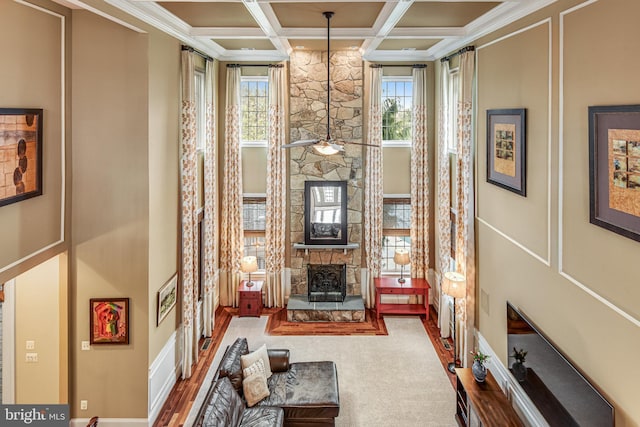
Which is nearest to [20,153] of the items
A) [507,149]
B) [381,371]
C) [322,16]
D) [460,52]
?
[322,16]

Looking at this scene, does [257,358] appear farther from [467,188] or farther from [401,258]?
[401,258]

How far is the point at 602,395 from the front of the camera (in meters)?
3.36

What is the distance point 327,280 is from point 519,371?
5296 millimetres

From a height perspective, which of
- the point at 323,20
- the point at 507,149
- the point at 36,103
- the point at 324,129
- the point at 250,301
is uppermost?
the point at 323,20

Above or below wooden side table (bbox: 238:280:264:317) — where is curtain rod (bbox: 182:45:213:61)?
above

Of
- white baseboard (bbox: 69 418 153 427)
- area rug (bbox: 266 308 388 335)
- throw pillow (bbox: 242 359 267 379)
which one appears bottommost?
white baseboard (bbox: 69 418 153 427)

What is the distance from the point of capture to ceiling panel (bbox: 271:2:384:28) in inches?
219

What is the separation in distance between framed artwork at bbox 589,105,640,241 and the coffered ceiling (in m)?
1.65

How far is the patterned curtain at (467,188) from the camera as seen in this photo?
6621 mm

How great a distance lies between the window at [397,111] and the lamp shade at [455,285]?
12.5 ft

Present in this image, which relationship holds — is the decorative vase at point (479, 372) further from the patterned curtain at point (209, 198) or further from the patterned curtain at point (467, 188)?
the patterned curtain at point (209, 198)

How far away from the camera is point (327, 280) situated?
32.0 ft

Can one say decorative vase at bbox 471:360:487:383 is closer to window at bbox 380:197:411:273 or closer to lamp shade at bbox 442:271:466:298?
lamp shade at bbox 442:271:466:298

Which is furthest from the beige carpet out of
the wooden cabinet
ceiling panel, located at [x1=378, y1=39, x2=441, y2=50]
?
ceiling panel, located at [x1=378, y1=39, x2=441, y2=50]
